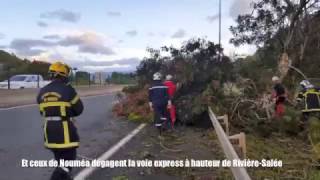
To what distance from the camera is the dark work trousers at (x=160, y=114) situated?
13422 millimetres

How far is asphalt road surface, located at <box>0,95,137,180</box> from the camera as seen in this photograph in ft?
27.5

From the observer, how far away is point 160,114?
1359 cm

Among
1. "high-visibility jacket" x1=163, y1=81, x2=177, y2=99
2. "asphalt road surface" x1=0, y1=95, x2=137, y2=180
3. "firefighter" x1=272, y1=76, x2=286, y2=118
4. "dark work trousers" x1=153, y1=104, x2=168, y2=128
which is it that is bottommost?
"asphalt road surface" x1=0, y1=95, x2=137, y2=180

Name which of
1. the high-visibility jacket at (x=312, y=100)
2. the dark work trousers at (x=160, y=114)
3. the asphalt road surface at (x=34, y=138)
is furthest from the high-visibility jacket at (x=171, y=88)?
the high-visibility jacket at (x=312, y=100)

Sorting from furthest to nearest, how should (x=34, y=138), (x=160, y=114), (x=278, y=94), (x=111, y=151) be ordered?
(x=278, y=94) → (x=160, y=114) → (x=34, y=138) → (x=111, y=151)

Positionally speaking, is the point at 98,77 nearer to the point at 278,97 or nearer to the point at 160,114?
the point at 278,97

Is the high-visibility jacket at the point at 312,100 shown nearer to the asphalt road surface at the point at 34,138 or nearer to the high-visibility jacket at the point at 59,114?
the asphalt road surface at the point at 34,138

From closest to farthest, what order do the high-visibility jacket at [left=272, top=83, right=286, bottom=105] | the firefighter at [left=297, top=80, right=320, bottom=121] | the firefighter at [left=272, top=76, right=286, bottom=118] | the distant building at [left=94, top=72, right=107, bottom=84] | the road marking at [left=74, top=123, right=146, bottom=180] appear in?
1. the road marking at [left=74, top=123, right=146, bottom=180]
2. the firefighter at [left=297, top=80, right=320, bottom=121]
3. the firefighter at [left=272, top=76, right=286, bottom=118]
4. the high-visibility jacket at [left=272, top=83, right=286, bottom=105]
5. the distant building at [left=94, top=72, right=107, bottom=84]

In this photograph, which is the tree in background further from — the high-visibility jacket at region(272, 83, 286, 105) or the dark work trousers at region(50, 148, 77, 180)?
the dark work trousers at region(50, 148, 77, 180)

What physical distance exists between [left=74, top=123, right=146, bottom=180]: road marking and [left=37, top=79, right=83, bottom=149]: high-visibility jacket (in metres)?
1.40

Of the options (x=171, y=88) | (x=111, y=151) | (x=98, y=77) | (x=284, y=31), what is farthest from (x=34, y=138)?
(x=98, y=77)

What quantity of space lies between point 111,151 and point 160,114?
11.6 ft

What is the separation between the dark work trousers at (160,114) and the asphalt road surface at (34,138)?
3.04 feet

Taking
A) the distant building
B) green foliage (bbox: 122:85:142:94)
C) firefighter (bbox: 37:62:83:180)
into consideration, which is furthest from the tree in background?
the distant building
